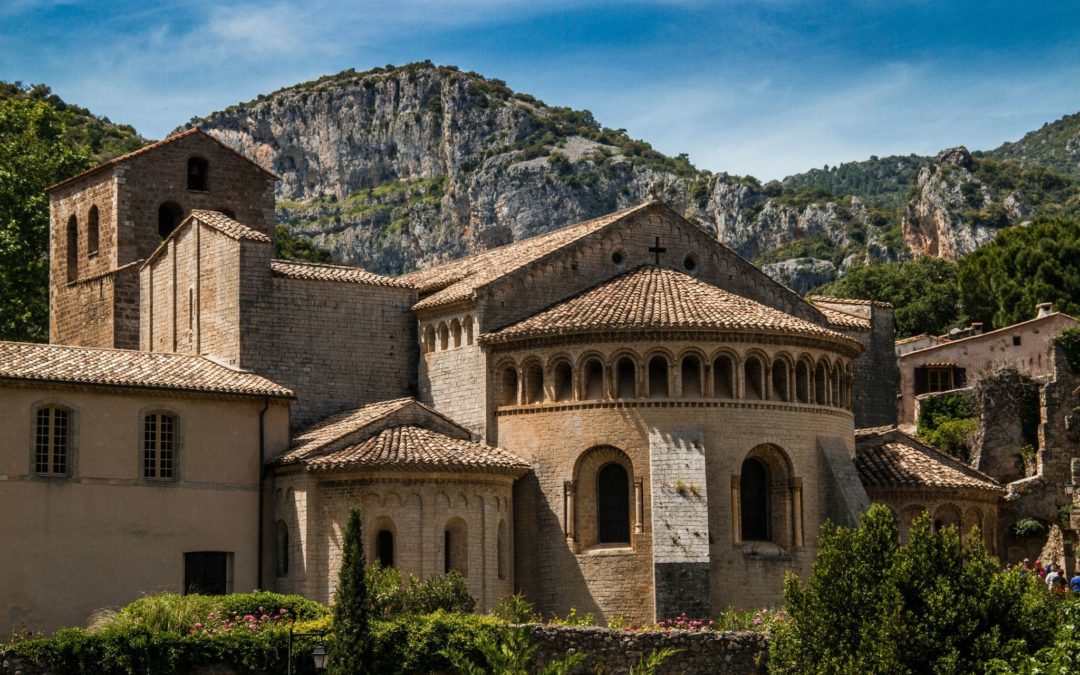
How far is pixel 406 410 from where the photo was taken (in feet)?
152

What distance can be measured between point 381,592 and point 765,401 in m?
12.3

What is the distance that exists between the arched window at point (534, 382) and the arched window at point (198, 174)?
54.0 ft

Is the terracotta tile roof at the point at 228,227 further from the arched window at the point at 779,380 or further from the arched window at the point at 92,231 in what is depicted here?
the arched window at the point at 779,380

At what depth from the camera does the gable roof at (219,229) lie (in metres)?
49.2

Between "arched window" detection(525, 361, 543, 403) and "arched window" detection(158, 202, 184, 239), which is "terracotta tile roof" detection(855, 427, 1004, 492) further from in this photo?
"arched window" detection(158, 202, 184, 239)

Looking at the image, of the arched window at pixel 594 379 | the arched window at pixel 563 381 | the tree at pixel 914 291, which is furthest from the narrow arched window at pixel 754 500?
the tree at pixel 914 291

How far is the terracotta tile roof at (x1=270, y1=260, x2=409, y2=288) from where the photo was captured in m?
49.6

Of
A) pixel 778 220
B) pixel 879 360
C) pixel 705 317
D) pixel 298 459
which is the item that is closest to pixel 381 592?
pixel 298 459

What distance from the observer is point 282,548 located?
148 feet

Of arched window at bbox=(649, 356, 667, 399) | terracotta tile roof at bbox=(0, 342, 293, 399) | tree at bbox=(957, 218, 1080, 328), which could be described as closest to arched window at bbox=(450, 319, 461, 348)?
terracotta tile roof at bbox=(0, 342, 293, 399)

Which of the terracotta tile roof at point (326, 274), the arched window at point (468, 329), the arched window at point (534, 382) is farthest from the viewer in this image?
the terracotta tile roof at point (326, 274)

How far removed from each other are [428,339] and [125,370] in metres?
9.82

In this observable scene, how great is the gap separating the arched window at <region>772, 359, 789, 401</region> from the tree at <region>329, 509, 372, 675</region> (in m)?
15.4

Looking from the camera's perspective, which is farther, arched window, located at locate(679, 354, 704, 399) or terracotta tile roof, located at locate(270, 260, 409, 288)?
terracotta tile roof, located at locate(270, 260, 409, 288)
